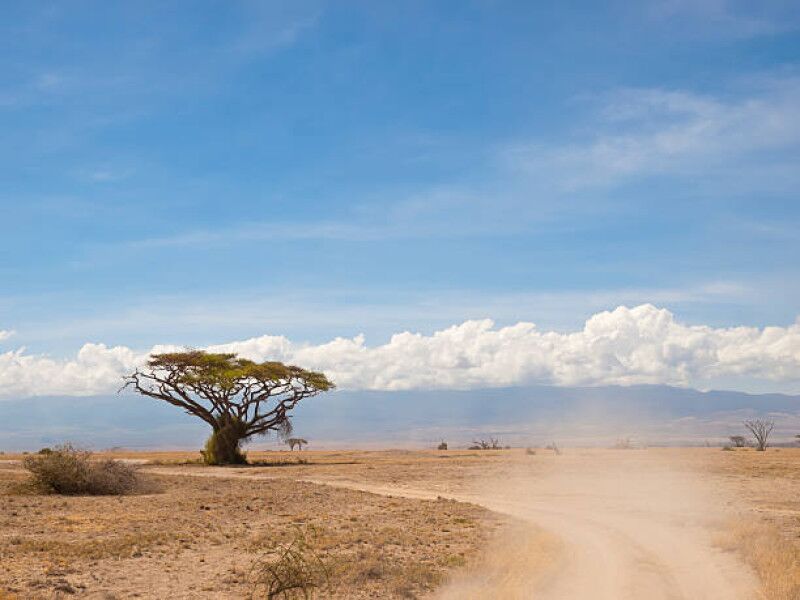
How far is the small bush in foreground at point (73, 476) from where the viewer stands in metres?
32.8

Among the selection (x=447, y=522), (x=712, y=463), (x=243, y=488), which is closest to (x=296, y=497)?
(x=243, y=488)

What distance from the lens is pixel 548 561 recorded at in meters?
17.4

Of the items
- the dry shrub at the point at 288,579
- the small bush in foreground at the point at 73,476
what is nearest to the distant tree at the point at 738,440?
the small bush in foreground at the point at 73,476

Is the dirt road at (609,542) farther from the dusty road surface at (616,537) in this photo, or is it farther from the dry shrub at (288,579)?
the dry shrub at (288,579)

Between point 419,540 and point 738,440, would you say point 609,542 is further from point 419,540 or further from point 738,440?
point 738,440

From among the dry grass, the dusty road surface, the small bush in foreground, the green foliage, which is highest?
the green foliage

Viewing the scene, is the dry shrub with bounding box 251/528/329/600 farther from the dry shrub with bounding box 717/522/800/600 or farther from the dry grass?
the dry shrub with bounding box 717/522/800/600

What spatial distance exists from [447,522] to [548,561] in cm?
684

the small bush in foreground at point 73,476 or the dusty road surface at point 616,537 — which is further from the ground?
the small bush in foreground at point 73,476

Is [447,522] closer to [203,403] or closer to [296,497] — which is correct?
[296,497]

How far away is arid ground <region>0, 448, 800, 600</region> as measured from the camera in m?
15.4

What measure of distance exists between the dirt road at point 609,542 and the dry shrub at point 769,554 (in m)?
0.30

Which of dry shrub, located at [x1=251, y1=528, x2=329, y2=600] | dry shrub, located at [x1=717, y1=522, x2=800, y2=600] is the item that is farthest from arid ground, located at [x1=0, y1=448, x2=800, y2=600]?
dry shrub, located at [x1=251, y1=528, x2=329, y2=600]

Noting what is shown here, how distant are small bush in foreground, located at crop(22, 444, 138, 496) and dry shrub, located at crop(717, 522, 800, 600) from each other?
22.9 m
